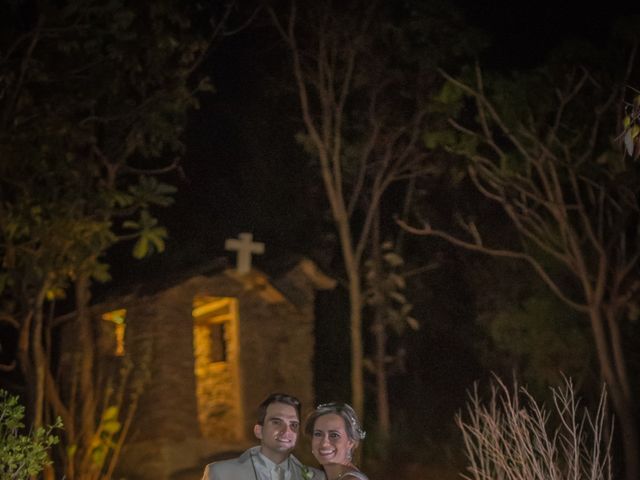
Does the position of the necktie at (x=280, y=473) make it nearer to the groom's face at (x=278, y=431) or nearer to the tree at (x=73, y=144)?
the groom's face at (x=278, y=431)

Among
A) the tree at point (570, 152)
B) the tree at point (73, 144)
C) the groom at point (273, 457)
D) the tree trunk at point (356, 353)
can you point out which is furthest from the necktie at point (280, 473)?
the tree trunk at point (356, 353)

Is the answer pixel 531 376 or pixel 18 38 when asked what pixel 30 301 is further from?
pixel 531 376

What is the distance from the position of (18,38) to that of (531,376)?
12.2 m

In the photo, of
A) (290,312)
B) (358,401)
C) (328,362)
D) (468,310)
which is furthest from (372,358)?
(290,312)

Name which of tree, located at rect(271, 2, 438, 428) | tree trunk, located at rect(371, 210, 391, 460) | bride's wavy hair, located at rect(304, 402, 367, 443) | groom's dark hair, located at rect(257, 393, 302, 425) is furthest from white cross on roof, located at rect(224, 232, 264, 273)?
bride's wavy hair, located at rect(304, 402, 367, 443)

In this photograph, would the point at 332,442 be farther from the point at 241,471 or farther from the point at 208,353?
the point at 208,353

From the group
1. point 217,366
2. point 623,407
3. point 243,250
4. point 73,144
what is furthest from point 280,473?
point 217,366

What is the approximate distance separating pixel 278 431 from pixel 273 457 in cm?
13

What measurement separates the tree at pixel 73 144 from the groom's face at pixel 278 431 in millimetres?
5778

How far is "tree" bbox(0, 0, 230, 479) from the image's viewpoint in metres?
9.55

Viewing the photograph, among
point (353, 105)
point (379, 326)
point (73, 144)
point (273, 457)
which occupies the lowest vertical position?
point (273, 457)

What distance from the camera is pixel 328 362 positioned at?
20.9 m

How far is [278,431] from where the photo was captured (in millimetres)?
4133

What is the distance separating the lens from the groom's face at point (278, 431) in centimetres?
413
